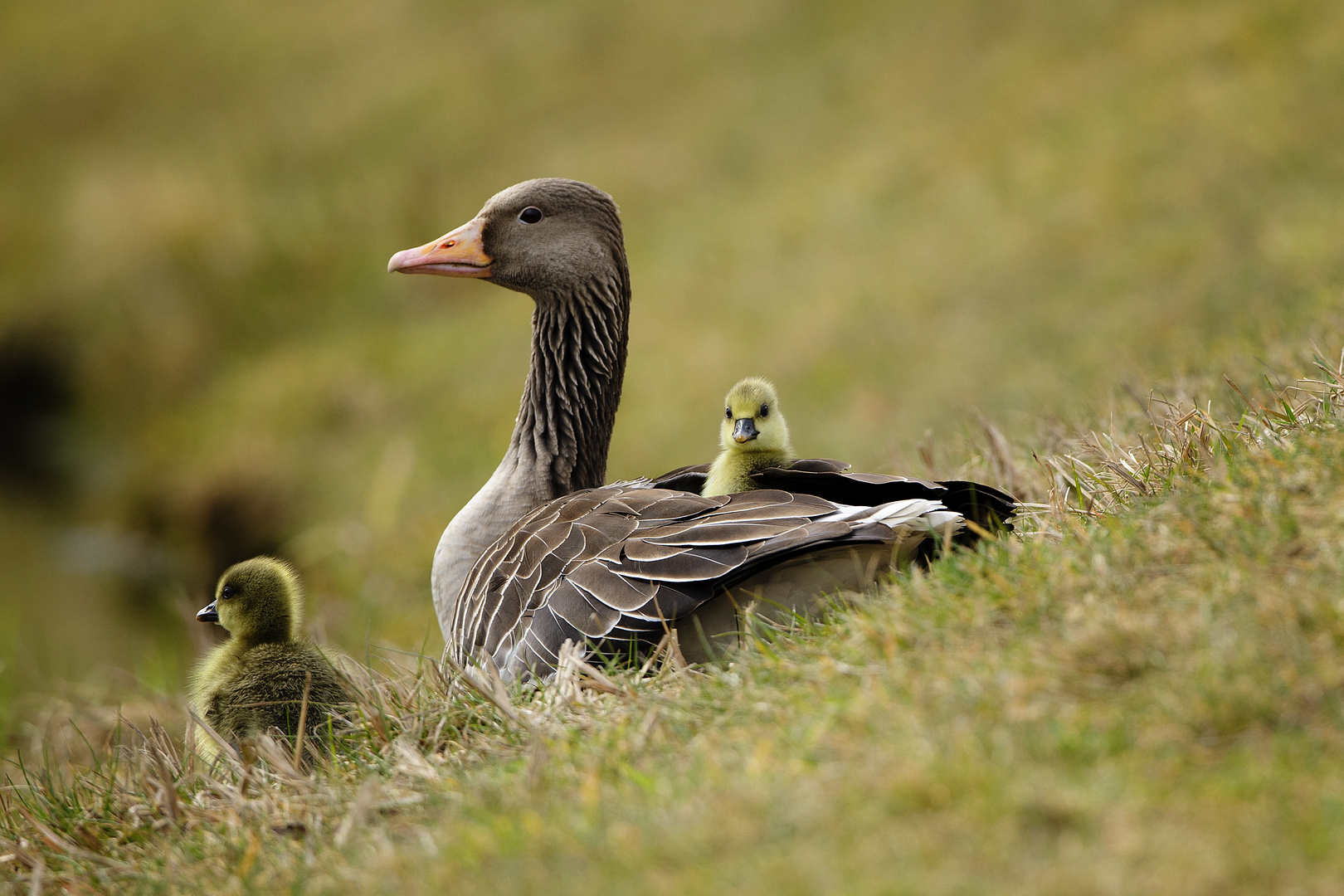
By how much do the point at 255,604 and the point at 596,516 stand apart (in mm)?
1491

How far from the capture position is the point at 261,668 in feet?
15.1

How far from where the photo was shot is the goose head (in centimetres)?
598

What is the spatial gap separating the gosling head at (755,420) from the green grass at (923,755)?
111cm

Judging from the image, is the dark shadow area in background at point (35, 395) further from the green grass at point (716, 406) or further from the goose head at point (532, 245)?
the goose head at point (532, 245)

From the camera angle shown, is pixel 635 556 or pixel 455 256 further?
pixel 455 256

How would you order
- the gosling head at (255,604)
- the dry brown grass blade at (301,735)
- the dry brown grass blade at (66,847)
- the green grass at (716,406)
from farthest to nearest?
the gosling head at (255,604) → the dry brown grass blade at (301,735) → the dry brown grass blade at (66,847) → the green grass at (716,406)

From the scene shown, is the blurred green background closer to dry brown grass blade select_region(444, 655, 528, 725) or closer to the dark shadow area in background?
the dark shadow area in background

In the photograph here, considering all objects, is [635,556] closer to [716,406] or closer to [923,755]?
[923,755]

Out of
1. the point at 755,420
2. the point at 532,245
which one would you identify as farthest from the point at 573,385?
the point at 755,420

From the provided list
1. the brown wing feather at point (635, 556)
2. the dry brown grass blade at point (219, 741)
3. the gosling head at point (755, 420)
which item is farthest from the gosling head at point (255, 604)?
the gosling head at point (755, 420)

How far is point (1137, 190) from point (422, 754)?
11208mm

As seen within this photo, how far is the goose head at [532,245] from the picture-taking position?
5.98 m

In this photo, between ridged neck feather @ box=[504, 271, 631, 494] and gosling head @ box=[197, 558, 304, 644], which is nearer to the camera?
gosling head @ box=[197, 558, 304, 644]

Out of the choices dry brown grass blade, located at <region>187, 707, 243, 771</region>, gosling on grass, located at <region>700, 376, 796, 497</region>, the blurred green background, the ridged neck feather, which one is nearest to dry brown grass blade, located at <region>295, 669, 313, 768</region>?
dry brown grass blade, located at <region>187, 707, 243, 771</region>
